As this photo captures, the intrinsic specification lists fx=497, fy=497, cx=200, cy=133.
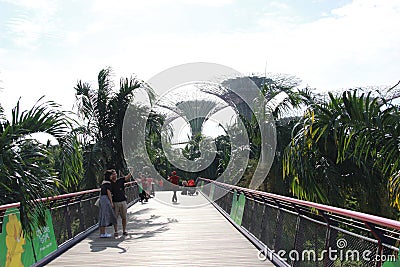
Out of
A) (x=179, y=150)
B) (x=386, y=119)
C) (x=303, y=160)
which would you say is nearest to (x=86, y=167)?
(x=303, y=160)

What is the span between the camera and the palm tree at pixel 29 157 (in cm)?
565

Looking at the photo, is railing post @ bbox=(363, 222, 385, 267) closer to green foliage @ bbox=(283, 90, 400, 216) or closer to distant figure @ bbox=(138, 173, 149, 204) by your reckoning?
green foliage @ bbox=(283, 90, 400, 216)

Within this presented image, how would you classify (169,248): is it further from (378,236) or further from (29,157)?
(378,236)

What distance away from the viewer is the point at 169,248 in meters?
8.86

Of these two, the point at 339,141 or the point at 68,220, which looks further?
the point at 68,220

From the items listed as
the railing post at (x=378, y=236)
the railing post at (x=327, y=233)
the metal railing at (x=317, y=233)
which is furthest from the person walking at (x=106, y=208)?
the railing post at (x=378, y=236)

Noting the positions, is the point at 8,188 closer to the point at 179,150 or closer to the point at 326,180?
the point at 326,180

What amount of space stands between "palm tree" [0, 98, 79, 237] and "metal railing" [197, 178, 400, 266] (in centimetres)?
309

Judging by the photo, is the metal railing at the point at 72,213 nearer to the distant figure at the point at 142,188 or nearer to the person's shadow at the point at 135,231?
the person's shadow at the point at 135,231

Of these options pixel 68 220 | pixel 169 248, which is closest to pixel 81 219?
pixel 68 220

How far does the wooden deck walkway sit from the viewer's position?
746 centimetres

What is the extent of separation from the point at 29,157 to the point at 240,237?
5.21m

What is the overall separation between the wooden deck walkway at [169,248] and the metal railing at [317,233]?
0.41 m

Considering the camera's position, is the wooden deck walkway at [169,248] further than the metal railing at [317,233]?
Yes
